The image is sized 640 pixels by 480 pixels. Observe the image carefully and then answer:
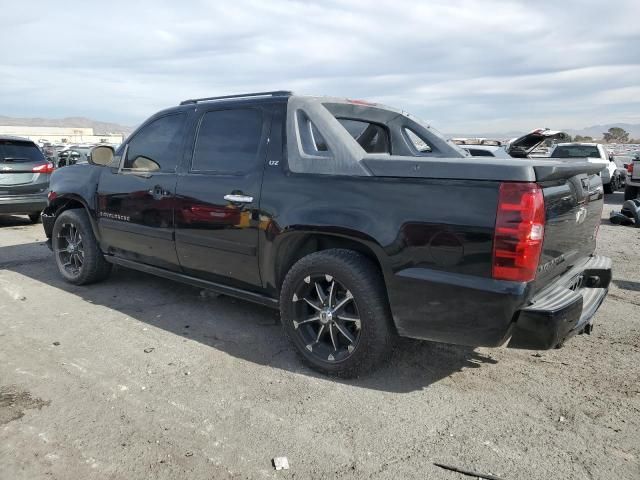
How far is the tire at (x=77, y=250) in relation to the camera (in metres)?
5.29

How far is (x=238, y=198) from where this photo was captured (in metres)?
3.71

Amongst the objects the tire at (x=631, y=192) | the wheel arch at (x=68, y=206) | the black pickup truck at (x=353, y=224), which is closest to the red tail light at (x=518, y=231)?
the black pickup truck at (x=353, y=224)

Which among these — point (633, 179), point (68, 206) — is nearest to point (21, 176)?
point (68, 206)

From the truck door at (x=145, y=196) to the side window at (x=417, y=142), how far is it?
203 cm

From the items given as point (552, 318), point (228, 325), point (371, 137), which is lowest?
point (228, 325)

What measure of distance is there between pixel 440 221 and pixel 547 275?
2.36 feet

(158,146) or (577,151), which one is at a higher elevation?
(158,146)

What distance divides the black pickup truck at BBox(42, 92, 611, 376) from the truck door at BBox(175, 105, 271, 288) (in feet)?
0.04

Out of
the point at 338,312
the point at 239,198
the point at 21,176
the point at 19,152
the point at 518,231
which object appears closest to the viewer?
the point at 518,231

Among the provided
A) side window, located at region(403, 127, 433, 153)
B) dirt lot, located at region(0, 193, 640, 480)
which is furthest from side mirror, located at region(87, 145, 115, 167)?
side window, located at region(403, 127, 433, 153)

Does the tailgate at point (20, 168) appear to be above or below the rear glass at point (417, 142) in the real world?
below

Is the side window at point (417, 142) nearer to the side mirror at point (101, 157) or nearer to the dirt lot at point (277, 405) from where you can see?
the dirt lot at point (277, 405)

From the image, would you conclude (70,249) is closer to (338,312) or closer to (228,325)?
(228,325)

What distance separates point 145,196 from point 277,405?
7.83ft
